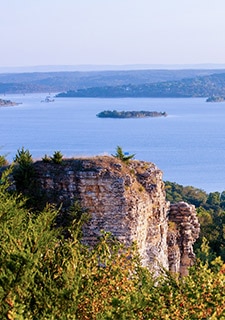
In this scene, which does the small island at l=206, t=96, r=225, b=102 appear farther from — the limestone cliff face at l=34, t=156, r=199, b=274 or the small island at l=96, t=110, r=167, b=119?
the limestone cliff face at l=34, t=156, r=199, b=274

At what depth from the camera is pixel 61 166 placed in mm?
18734

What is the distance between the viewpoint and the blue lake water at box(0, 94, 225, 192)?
88625 mm

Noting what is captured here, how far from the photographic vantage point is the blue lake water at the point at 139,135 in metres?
88.6

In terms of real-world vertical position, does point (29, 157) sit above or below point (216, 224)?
above

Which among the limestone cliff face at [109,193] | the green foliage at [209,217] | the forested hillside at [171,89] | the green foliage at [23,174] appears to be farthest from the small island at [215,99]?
the green foliage at [23,174]

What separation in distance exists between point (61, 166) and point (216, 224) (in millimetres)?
19642

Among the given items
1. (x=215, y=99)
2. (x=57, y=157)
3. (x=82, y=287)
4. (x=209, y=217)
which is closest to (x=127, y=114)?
(x=215, y=99)

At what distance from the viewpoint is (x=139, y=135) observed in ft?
387

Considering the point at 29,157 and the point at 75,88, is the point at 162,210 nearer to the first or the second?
the point at 29,157

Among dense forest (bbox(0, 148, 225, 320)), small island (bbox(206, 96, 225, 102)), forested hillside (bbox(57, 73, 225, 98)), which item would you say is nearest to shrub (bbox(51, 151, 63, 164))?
dense forest (bbox(0, 148, 225, 320))

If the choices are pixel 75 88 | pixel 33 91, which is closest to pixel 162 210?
pixel 33 91

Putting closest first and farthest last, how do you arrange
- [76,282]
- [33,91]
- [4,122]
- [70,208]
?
1. [76,282]
2. [70,208]
3. [4,122]
4. [33,91]

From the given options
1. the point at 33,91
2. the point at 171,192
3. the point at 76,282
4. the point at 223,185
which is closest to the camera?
the point at 76,282

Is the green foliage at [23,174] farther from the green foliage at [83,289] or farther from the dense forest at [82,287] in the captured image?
the green foliage at [83,289]
